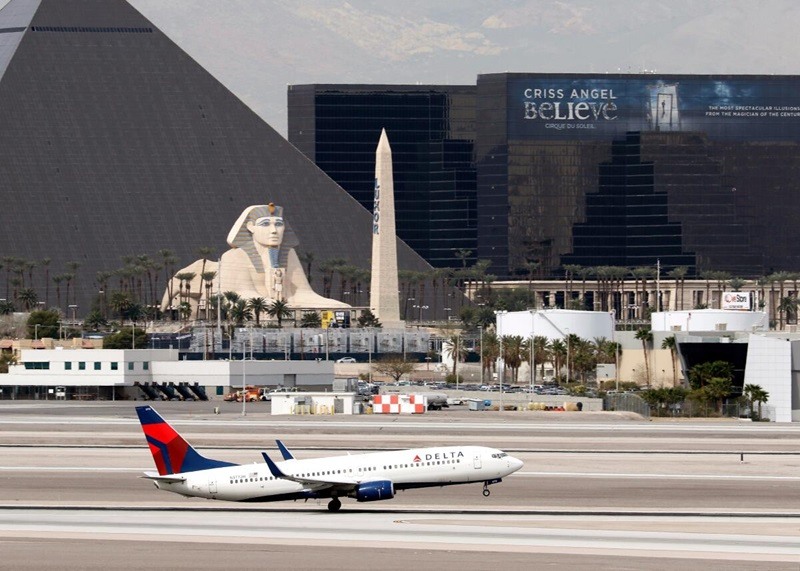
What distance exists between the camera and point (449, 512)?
60.0 metres

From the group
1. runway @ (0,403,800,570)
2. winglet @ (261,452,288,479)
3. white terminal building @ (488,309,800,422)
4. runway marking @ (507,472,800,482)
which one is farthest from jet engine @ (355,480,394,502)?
white terminal building @ (488,309,800,422)

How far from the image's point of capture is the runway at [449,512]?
5088 cm

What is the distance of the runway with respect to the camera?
50.9 metres

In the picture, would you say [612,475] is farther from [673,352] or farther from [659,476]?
[673,352]

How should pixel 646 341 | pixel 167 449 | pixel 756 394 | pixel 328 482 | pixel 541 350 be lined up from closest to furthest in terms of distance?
pixel 328 482 → pixel 167 449 → pixel 756 394 → pixel 646 341 → pixel 541 350

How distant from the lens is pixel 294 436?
8962cm

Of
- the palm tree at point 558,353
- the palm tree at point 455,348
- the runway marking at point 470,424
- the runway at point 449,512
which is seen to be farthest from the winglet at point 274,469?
the palm tree at point 455,348

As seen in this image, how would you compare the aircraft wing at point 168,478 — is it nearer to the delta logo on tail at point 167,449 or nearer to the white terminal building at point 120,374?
the delta logo on tail at point 167,449

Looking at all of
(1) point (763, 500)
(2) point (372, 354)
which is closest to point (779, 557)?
(1) point (763, 500)

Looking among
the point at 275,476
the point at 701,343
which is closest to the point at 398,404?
the point at 701,343

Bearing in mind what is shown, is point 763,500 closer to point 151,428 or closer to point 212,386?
point 151,428

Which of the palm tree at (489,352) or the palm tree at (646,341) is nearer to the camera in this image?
the palm tree at (646,341)

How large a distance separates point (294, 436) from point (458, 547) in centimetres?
3797

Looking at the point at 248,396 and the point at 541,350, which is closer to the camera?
the point at 248,396
